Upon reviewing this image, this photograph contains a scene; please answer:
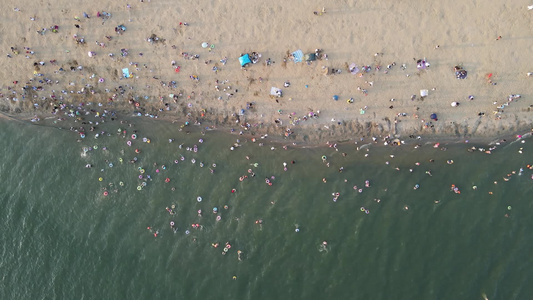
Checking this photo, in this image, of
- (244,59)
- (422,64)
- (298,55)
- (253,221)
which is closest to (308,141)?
(298,55)

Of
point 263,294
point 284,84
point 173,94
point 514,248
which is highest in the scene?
point 284,84

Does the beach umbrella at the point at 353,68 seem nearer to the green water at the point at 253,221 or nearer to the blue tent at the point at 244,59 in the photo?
the green water at the point at 253,221

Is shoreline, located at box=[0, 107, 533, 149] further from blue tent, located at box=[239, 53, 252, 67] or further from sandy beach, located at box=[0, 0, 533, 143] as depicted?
blue tent, located at box=[239, 53, 252, 67]

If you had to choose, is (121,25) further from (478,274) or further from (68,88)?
(478,274)

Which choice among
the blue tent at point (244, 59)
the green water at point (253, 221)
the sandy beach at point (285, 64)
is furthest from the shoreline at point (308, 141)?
the blue tent at point (244, 59)

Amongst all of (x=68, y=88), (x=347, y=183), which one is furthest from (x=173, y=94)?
(x=347, y=183)
